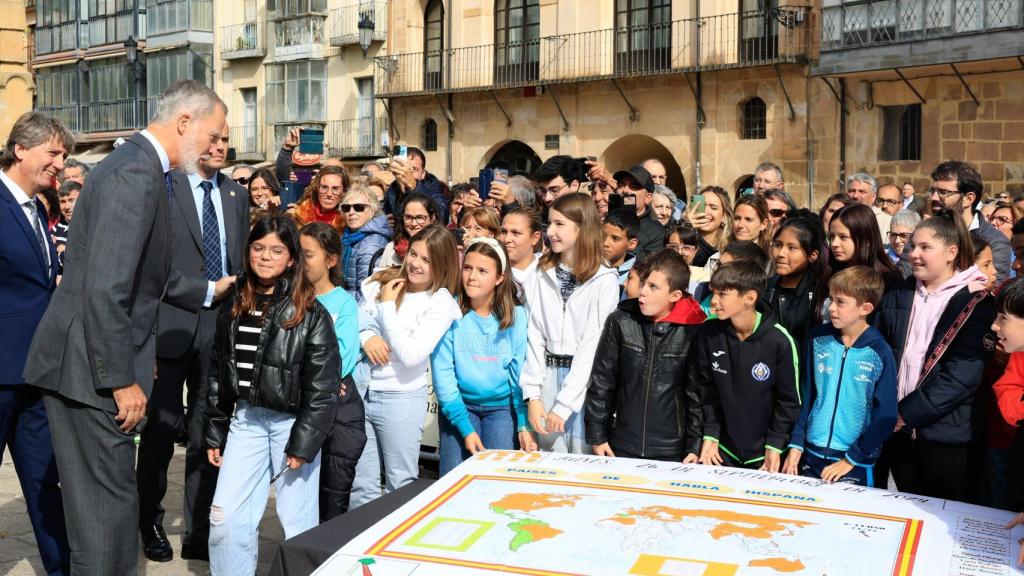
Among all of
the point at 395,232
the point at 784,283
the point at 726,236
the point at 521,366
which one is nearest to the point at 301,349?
the point at 521,366

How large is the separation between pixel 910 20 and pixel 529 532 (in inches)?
773

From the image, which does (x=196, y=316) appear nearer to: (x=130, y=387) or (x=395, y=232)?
(x=130, y=387)

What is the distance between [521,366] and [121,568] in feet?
7.73

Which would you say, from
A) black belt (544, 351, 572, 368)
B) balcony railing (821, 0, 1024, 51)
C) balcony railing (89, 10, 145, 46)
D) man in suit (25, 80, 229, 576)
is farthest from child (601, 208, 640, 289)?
balcony railing (89, 10, 145, 46)

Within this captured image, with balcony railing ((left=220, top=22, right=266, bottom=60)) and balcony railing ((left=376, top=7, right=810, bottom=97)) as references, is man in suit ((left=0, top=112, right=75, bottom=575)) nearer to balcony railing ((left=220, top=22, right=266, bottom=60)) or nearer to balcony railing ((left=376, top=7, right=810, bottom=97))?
balcony railing ((left=376, top=7, right=810, bottom=97))

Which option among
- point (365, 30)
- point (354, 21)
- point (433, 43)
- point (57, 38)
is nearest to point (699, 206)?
point (433, 43)

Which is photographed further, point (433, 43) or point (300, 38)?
point (300, 38)

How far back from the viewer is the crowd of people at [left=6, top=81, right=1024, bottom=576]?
15.1 feet

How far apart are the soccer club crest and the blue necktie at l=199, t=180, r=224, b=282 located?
2770 mm

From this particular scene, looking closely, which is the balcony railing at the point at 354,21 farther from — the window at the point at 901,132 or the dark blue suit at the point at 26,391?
the dark blue suit at the point at 26,391

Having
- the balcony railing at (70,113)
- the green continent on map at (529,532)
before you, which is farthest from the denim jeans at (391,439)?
the balcony railing at (70,113)

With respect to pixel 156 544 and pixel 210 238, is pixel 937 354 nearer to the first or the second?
pixel 210 238

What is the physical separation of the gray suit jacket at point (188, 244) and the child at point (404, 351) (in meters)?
0.80

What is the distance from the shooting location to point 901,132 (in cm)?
2231
